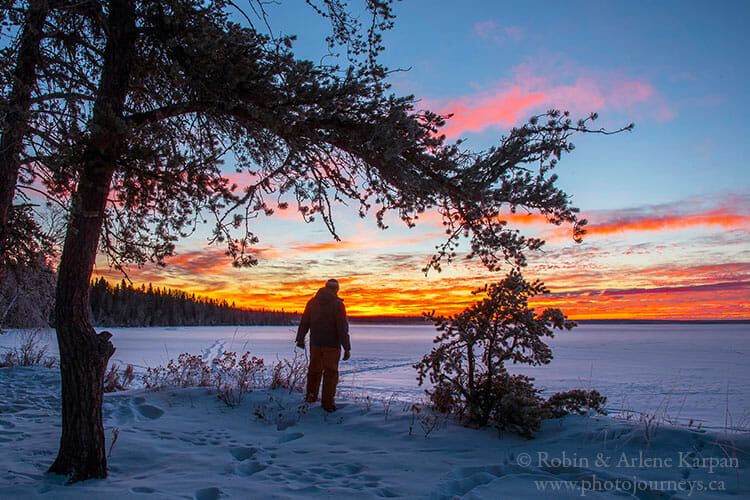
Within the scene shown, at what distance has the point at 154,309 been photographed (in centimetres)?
8231

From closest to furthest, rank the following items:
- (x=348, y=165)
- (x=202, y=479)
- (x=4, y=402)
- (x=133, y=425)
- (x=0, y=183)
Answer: (x=202, y=479), (x=0, y=183), (x=348, y=165), (x=133, y=425), (x=4, y=402)

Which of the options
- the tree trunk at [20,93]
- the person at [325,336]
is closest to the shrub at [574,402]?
the person at [325,336]

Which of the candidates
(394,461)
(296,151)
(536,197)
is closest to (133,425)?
(394,461)

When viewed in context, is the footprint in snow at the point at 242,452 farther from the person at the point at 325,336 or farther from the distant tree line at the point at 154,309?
the distant tree line at the point at 154,309

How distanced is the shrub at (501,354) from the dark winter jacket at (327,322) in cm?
172

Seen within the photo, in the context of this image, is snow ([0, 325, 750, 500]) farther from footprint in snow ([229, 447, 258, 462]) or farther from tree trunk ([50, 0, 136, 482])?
tree trunk ([50, 0, 136, 482])

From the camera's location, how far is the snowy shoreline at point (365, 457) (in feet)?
12.1

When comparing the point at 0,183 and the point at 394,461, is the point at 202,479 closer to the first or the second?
the point at 394,461

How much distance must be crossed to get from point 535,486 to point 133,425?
521cm

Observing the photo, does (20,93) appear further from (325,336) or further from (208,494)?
(325,336)

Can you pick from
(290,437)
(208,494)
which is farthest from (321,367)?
(208,494)

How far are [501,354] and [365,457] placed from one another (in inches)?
95.1

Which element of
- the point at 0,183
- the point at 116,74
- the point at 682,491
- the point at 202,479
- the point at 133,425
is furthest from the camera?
the point at 133,425

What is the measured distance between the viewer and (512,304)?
5938 mm
